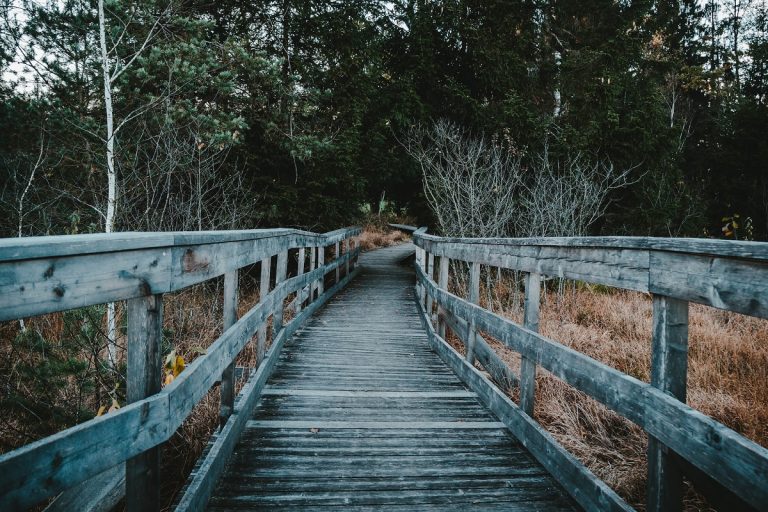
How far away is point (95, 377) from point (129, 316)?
11.1 feet

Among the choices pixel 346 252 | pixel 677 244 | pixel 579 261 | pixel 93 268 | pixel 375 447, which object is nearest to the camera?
pixel 93 268

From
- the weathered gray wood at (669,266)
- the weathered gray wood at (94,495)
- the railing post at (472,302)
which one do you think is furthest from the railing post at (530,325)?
the weathered gray wood at (94,495)

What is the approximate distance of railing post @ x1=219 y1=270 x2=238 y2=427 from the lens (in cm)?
277

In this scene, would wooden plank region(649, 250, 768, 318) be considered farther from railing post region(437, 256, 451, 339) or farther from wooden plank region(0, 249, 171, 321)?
railing post region(437, 256, 451, 339)

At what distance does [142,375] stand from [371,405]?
235cm

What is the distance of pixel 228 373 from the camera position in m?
2.77

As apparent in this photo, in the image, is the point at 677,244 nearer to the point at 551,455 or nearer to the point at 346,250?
the point at 551,455

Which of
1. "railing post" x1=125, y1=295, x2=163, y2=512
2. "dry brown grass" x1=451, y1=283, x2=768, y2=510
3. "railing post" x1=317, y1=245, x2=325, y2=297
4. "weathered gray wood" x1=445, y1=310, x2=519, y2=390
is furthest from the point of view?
"railing post" x1=317, y1=245, x2=325, y2=297

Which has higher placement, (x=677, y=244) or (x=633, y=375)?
(x=677, y=244)

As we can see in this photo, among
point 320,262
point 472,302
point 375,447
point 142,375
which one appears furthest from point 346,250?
point 142,375

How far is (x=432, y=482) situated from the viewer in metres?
2.54

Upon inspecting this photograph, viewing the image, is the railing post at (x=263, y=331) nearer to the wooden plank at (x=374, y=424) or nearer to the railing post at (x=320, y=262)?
the wooden plank at (x=374, y=424)

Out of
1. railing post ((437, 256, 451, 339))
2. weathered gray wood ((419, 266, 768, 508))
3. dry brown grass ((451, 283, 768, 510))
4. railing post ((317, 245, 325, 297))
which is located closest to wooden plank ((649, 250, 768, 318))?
weathered gray wood ((419, 266, 768, 508))

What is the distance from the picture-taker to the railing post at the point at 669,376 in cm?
170
